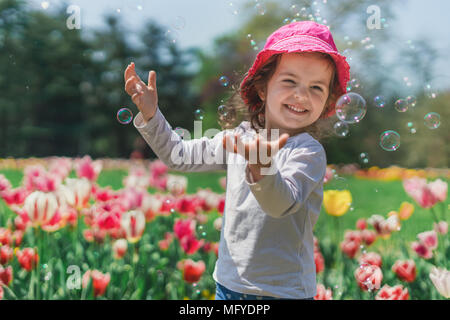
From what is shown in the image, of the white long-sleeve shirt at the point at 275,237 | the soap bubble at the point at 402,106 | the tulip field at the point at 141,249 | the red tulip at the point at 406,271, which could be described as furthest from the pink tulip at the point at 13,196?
the soap bubble at the point at 402,106

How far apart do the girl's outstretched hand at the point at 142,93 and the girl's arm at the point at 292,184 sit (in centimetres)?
43

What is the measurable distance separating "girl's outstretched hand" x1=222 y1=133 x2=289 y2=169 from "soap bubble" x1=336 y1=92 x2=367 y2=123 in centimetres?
75

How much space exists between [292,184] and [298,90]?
299 mm

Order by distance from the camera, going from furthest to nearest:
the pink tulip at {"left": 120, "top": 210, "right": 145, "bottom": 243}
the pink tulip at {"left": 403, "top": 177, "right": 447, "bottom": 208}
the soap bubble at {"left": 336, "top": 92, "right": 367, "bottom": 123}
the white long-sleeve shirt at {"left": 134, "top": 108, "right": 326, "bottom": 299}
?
the pink tulip at {"left": 403, "top": 177, "right": 447, "bottom": 208}
the pink tulip at {"left": 120, "top": 210, "right": 145, "bottom": 243}
the soap bubble at {"left": 336, "top": 92, "right": 367, "bottom": 123}
the white long-sleeve shirt at {"left": 134, "top": 108, "right": 326, "bottom": 299}

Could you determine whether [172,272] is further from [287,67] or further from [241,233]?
[287,67]

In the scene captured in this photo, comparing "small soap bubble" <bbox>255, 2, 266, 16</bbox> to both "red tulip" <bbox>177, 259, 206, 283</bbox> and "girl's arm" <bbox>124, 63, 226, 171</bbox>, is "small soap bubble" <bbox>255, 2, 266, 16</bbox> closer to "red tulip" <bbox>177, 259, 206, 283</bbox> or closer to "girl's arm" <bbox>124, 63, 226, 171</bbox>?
"girl's arm" <bbox>124, 63, 226, 171</bbox>

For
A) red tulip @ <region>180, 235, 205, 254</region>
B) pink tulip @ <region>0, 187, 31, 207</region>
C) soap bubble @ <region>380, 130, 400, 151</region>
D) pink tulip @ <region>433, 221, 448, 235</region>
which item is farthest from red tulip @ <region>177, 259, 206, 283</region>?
pink tulip @ <region>433, 221, 448, 235</region>

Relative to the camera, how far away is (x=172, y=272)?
76.7 inches

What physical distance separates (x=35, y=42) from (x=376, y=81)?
6.57 metres

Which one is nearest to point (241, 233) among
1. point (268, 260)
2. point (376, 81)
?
point (268, 260)

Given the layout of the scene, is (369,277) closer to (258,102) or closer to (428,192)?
(428,192)

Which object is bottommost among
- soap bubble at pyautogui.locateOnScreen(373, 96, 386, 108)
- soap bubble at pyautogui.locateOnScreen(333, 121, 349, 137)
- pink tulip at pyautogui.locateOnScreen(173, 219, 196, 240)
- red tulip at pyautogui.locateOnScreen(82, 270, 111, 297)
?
red tulip at pyautogui.locateOnScreen(82, 270, 111, 297)

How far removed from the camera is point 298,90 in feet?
4.12

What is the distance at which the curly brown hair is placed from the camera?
1.41 metres
